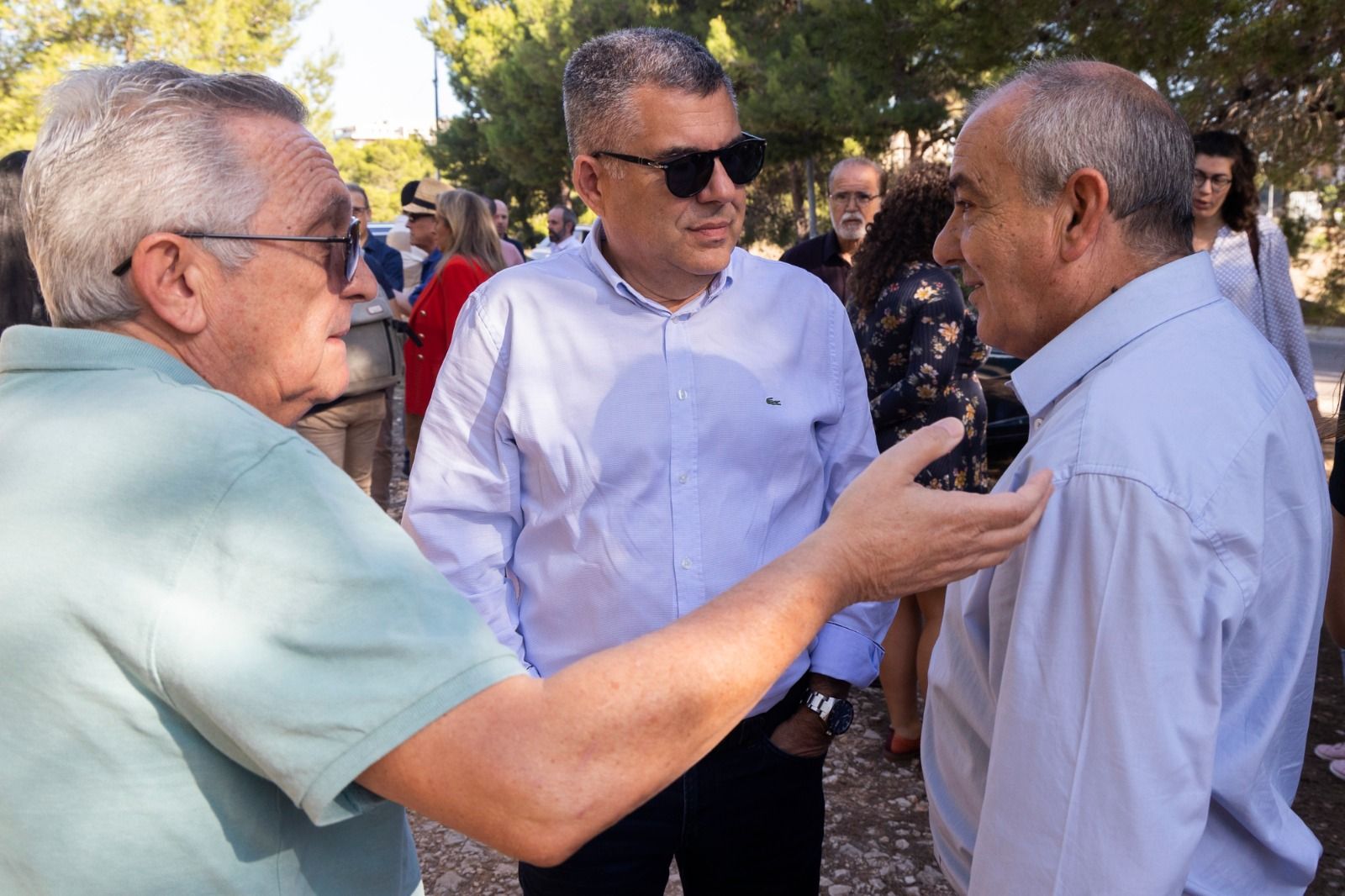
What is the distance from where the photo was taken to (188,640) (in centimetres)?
99

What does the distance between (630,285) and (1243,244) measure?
349 centimetres

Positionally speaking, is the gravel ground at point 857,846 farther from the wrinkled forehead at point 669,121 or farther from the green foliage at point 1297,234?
the green foliage at point 1297,234

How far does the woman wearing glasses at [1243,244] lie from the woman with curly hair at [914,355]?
1.21 metres

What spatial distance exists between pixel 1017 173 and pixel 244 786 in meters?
1.37

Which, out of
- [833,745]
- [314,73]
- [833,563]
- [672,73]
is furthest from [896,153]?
[833,563]

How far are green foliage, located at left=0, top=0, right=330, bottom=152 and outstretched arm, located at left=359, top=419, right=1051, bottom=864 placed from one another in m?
10.6

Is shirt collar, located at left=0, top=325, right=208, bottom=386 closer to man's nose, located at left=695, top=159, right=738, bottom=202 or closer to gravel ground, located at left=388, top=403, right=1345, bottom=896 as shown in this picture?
man's nose, located at left=695, top=159, right=738, bottom=202

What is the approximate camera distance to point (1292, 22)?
4.77m

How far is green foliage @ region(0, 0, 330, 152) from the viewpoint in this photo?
11.8 meters

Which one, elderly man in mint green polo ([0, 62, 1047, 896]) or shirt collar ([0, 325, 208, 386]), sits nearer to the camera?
elderly man in mint green polo ([0, 62, 1047, 896])

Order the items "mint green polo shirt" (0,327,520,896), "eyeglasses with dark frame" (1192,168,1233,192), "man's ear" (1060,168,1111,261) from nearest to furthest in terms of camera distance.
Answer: "mint green polo shirt" (0,327,520,896), "man's ear" (1060,168,1111,261), "eyeglasses with dark frame" (1192,168,1233,192)

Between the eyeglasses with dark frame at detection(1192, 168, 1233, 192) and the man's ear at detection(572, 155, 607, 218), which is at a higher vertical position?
the man's ear at detection(572, 155, 607, 218)

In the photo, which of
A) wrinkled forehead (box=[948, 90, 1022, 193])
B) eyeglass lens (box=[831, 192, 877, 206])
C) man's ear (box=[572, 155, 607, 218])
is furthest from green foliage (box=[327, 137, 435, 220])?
wrinkled forehead (box=[948, 90, 1022, 193])

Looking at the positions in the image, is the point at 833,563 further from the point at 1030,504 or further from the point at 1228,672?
the point at 1228,672
